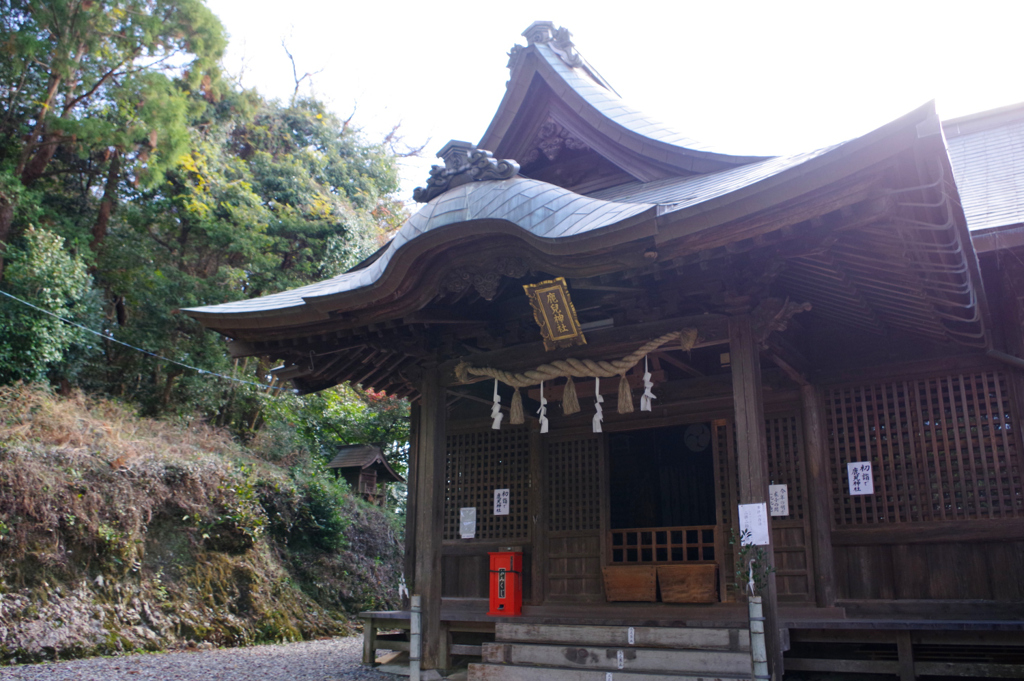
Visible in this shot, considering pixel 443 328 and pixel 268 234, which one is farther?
pixel 268 234

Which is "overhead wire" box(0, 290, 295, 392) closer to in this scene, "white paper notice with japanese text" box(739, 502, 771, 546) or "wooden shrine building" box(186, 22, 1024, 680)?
"wooden shrine building" box(186, 22, 1024, 680)

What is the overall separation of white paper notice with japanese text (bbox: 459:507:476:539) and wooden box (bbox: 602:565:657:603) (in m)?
1.82

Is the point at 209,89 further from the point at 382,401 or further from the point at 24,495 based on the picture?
the point at 24,495

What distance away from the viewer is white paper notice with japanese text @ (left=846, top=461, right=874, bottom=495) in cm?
689

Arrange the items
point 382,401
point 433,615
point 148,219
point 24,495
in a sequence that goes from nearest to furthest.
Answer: point 433,615, point 24,495, point 148,219, point 382,401

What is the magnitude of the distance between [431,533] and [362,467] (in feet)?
38.6

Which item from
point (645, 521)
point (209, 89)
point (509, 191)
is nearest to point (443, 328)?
point (509, 191)

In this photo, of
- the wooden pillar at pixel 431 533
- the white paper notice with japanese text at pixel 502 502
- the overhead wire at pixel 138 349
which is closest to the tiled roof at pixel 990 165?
the wooden pillar at pixel 431 533

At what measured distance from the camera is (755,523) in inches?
203

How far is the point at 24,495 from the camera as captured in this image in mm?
9609

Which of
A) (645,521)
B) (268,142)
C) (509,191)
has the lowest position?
(645,521)

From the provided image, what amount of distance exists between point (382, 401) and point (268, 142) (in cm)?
867

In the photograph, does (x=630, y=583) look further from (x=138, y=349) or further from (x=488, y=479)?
(x=138, y=349)

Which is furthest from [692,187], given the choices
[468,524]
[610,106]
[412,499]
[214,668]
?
[214,668]
